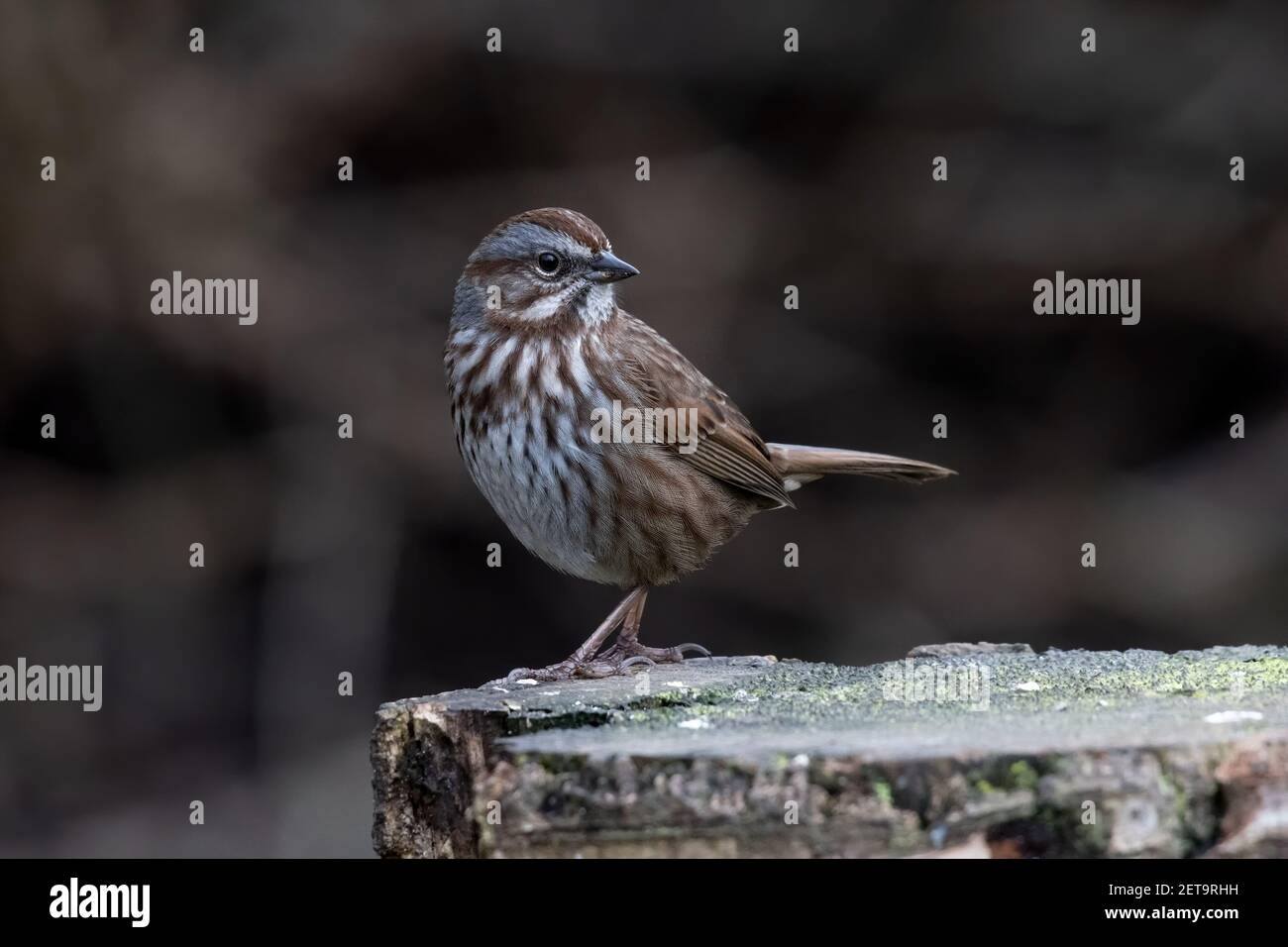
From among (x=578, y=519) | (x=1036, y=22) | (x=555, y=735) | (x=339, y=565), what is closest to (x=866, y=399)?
(x=1036, y=22)

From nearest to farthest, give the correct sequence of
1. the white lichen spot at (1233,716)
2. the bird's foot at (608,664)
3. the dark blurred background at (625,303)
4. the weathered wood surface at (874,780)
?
the weathered wood surface at (874,780) → the white lichen spot at (1233,716) → the bird's foot at (608,664) → the dark blurred background at (625,303)

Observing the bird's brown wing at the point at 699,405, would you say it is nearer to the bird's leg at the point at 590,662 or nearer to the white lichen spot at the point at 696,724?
the bird's leg at the point at 590,662

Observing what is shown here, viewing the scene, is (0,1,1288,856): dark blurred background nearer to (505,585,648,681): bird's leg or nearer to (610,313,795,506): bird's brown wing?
(610,313,795,506): bird's brown wing

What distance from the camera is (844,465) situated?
255 inches

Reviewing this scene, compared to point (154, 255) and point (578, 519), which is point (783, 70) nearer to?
point (154, 255)

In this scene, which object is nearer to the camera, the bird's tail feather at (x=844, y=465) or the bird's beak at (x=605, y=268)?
the bird's beak at (x=605, y=268)

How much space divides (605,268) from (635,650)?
3.76 ft

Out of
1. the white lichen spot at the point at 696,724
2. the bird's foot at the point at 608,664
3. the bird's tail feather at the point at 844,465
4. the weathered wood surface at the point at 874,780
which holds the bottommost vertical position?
the weathered wood surface at the point at 874,780

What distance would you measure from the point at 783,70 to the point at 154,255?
286 cm

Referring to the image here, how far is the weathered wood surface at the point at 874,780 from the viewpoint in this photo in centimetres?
342

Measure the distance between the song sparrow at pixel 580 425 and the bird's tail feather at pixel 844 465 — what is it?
59cm

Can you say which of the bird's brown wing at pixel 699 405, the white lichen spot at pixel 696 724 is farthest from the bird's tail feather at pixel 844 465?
the white lichen spot at pixel 696 724

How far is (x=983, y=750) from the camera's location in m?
3.44

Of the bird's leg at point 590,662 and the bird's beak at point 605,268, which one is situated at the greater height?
the bird's beak at point 605,268
